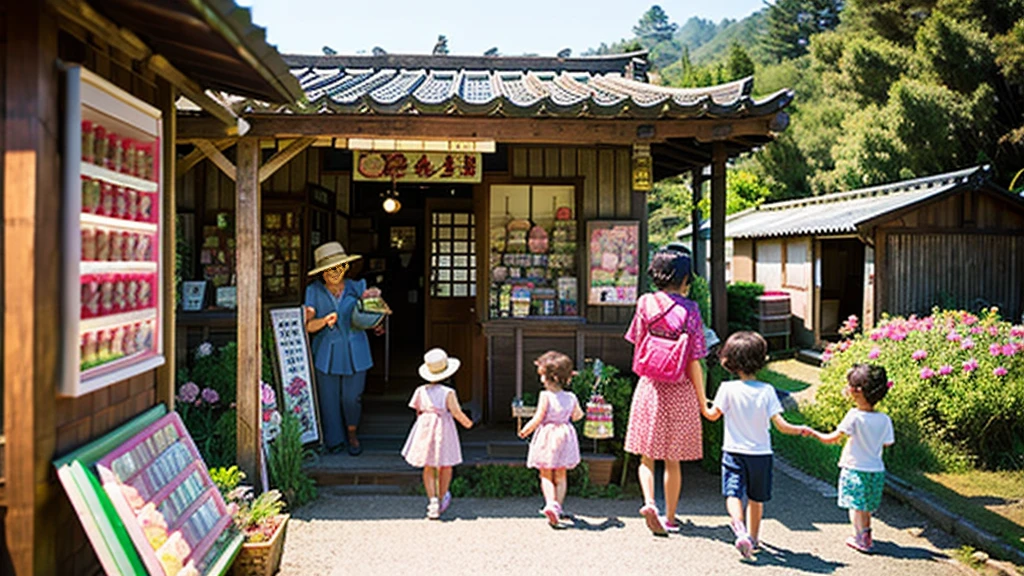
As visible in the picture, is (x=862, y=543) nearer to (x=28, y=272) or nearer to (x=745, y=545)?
(x=745, y=545)

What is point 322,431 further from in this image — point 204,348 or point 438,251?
point 438,251

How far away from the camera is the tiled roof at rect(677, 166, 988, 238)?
515 inches

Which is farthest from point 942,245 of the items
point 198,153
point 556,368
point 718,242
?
point 198,153

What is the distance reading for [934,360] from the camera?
7629 mm

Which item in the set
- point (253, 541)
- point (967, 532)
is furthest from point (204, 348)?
point (967, 532)

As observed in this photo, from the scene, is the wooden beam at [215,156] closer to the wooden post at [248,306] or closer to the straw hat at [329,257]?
the wooden post at [248,306]

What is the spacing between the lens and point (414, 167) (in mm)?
7680

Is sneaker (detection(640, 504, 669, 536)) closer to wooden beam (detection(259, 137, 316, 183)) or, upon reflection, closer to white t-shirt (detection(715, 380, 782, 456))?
white t-shirt (detection(715, 380, 782, 456))

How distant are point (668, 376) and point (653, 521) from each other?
108 centimetres

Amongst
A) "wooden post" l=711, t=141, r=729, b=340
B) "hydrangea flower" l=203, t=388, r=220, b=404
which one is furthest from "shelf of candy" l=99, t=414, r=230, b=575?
"wooden post" l=711, t=141, r=729, b=340

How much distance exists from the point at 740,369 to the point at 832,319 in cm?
1291

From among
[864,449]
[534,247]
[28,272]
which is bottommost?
[864,449]

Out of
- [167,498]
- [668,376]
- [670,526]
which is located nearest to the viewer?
[167,498]

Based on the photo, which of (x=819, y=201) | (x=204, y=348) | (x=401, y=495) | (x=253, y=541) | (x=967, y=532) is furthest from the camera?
(x=819, y=201)
